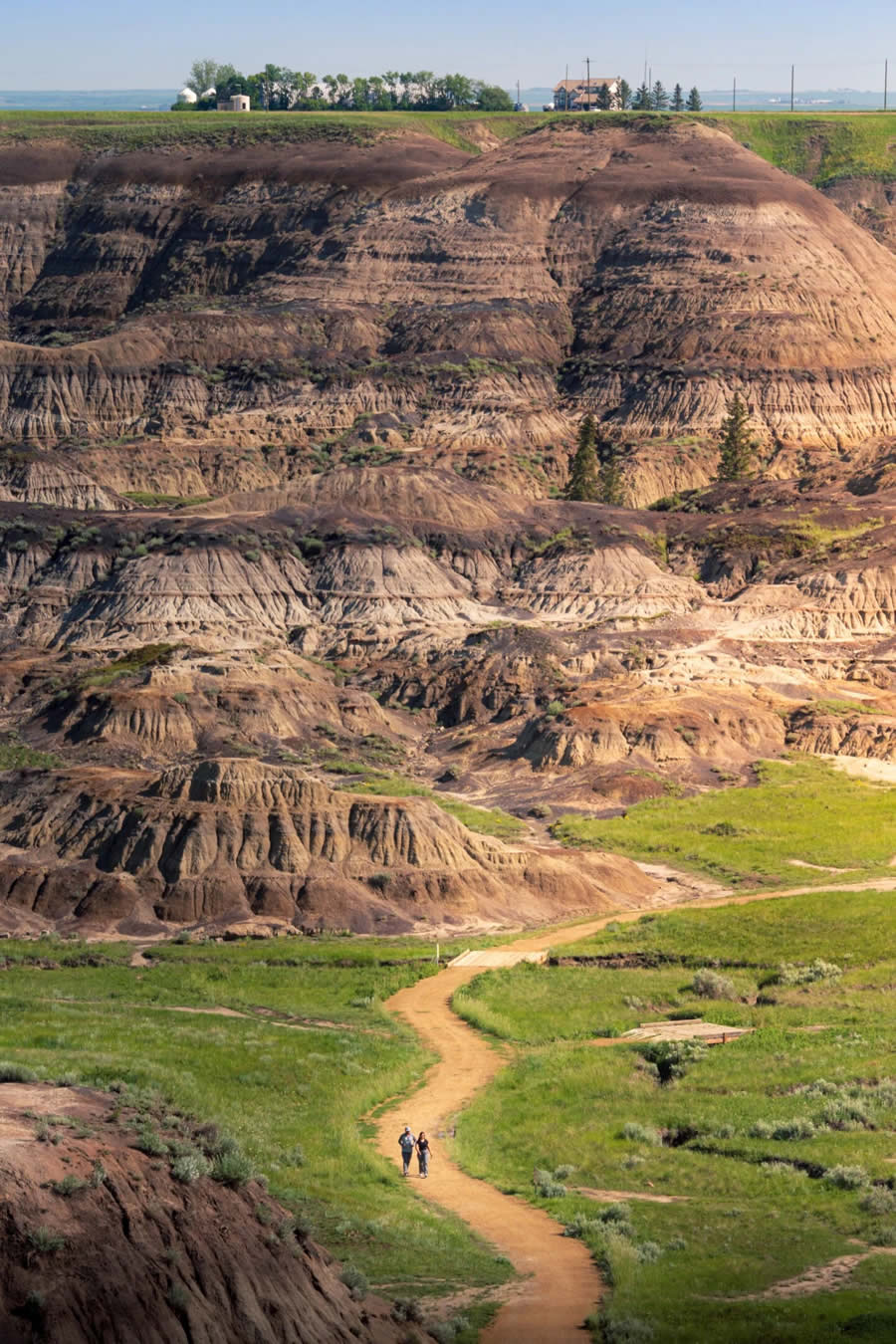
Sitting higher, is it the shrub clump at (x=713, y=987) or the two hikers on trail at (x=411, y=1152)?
the two hikers on trail at (x=411, y=1152)

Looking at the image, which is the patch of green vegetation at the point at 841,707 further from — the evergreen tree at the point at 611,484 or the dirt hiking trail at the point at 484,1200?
the dirt hiking trail at the point at 484,1200

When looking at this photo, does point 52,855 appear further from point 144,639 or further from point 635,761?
point 144,639

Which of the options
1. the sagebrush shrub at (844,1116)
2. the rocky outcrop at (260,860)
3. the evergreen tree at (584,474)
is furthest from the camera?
the evergreen tree at (584,474)

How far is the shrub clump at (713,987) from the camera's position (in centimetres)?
6488

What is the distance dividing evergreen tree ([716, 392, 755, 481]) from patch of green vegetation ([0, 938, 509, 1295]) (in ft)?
323

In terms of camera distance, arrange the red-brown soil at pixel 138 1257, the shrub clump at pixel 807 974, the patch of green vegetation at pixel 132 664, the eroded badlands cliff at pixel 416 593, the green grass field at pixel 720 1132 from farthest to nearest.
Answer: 1. the patch of green vegetation at pixel 132 664
2. the eroded badlands cliff at pixel 416 593
3. the shrub clump at pixel 807 974
4. the green grass field at pixel 720 1132
5. the red-brown soil at pixel 138 1257

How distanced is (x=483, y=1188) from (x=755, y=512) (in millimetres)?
119168

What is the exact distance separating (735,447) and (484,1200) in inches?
5305

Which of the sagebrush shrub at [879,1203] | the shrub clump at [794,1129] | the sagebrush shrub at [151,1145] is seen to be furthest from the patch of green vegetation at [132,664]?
the sagebrush shrub at [151,1145]

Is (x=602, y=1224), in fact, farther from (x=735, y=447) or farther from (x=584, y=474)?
(x=735, y=447)

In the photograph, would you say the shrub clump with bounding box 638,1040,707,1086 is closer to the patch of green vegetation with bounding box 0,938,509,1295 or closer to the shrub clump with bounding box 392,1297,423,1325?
the patch of green vegetation with bounding box 0,938,509,1295

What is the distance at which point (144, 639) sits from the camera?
13438cm

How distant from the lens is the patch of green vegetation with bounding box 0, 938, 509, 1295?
38438 millimetres

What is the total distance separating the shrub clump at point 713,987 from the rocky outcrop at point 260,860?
1769cm
